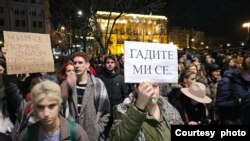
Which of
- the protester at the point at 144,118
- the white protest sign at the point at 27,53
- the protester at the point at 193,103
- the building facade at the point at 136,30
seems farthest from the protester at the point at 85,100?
the building facade at the point at 136,30

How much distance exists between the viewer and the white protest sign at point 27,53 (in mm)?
4633

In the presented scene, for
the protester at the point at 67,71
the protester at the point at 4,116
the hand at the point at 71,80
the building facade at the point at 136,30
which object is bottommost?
the protester at the point at 4,116

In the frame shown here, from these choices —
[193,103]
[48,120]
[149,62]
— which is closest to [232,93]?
[193,103]

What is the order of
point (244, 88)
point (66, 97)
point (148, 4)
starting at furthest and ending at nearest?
point (148, 4) < point (244, 88) < point (66, 97)

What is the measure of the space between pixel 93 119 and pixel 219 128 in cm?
225

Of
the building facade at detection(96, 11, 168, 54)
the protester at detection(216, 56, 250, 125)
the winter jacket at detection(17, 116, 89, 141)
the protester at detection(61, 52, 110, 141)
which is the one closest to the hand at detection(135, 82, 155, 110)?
the winter jacket at detection(17, 116, 89, 141)

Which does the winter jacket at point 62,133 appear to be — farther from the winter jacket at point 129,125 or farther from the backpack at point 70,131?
the winter jacket at point 129,125

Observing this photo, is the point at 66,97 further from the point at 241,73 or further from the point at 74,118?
the point at 241,73

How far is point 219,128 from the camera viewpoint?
2.71 meters

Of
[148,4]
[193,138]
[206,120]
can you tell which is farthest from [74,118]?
[148,4]

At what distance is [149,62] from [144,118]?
58cm

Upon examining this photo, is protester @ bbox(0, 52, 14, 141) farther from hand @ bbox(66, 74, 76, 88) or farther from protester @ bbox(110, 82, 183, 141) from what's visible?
protester @ bbox(110, 82, 183, 141)

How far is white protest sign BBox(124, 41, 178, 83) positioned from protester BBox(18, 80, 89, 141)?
2.36 ft

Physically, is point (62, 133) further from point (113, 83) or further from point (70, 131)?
point (113, 83)
